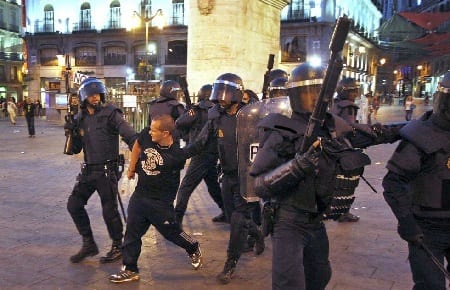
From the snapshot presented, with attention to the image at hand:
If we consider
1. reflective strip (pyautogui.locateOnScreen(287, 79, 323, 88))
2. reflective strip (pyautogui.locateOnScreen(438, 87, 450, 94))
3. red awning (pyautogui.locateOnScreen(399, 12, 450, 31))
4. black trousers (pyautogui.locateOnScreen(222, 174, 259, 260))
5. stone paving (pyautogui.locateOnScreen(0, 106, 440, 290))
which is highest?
red awning (pyautogui.locateOnScreen(399, 12, 450, 31))

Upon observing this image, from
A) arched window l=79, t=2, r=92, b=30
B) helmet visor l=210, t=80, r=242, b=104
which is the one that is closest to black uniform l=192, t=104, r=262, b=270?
helmet visor l=210, t=80, r=242, b=104

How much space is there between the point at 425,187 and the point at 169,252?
9.78ft

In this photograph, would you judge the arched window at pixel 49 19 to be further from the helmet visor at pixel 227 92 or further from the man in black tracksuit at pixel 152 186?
the man in black tracksuit at pixel 152 186

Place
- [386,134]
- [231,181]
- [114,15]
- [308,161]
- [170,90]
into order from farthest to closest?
[114,15] < [170,90] < [231,181] < [386,134] < [308,161]

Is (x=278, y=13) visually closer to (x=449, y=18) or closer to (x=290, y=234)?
(x=290, y=234)

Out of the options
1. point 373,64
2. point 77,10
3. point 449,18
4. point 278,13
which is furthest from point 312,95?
point 373,64

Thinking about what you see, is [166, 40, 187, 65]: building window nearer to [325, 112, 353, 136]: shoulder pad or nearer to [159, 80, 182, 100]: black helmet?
[159, 80, 182, 100]: black helmet

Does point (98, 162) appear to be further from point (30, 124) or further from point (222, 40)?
point (30, 124)

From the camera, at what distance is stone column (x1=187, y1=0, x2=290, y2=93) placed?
10.4 m

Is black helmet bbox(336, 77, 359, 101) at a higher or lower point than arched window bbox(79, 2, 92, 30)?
lower

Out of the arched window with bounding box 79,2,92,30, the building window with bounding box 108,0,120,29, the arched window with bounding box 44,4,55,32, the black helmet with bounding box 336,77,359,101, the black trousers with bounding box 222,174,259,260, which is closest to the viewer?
the black trousers with bounding box 222,174,259,260

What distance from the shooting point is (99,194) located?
15.6 ft

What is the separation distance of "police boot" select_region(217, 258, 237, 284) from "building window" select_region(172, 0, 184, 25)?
40.8 meters

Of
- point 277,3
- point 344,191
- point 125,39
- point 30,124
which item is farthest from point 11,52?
point 344,191
